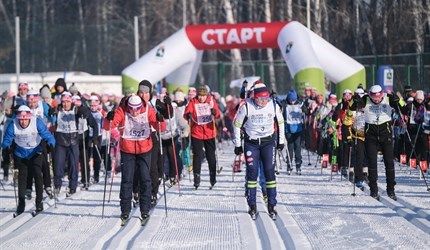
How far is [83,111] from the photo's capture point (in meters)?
15.9

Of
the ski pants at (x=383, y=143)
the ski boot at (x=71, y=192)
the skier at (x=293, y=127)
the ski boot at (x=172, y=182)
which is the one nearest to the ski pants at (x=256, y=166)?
the ski pants at (x=383, y=143)

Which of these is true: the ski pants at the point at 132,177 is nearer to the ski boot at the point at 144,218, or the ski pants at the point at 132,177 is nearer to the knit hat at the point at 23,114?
the ski boot at the point at 144,218

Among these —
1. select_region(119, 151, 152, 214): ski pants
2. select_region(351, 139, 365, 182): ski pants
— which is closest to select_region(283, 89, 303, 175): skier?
select_region(351, 139, 365, 182): ski pants

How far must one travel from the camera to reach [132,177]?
12242 mm

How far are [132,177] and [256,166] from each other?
160 cm

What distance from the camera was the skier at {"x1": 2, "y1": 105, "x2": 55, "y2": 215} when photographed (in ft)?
44.1

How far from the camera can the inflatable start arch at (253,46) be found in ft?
85.9

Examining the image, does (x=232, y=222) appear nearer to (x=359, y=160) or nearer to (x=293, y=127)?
(x=359, y=160)

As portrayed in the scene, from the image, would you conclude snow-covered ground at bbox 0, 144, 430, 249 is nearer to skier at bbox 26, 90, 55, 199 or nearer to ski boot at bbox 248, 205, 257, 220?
ski boot at bbox 248, 205, 257, 220

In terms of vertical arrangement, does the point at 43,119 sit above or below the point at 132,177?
above

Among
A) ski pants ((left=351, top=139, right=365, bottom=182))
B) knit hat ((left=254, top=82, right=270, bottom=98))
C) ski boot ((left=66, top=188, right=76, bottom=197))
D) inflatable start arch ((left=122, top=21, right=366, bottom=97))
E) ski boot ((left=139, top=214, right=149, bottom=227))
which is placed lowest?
ski boot ((left=139, top=214, right=149, bottom=227))

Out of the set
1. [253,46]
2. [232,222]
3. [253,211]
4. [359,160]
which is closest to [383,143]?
[359,160]

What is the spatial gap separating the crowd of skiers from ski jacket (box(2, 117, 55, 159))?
14 millimetres

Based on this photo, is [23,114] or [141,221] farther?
[23,114]
